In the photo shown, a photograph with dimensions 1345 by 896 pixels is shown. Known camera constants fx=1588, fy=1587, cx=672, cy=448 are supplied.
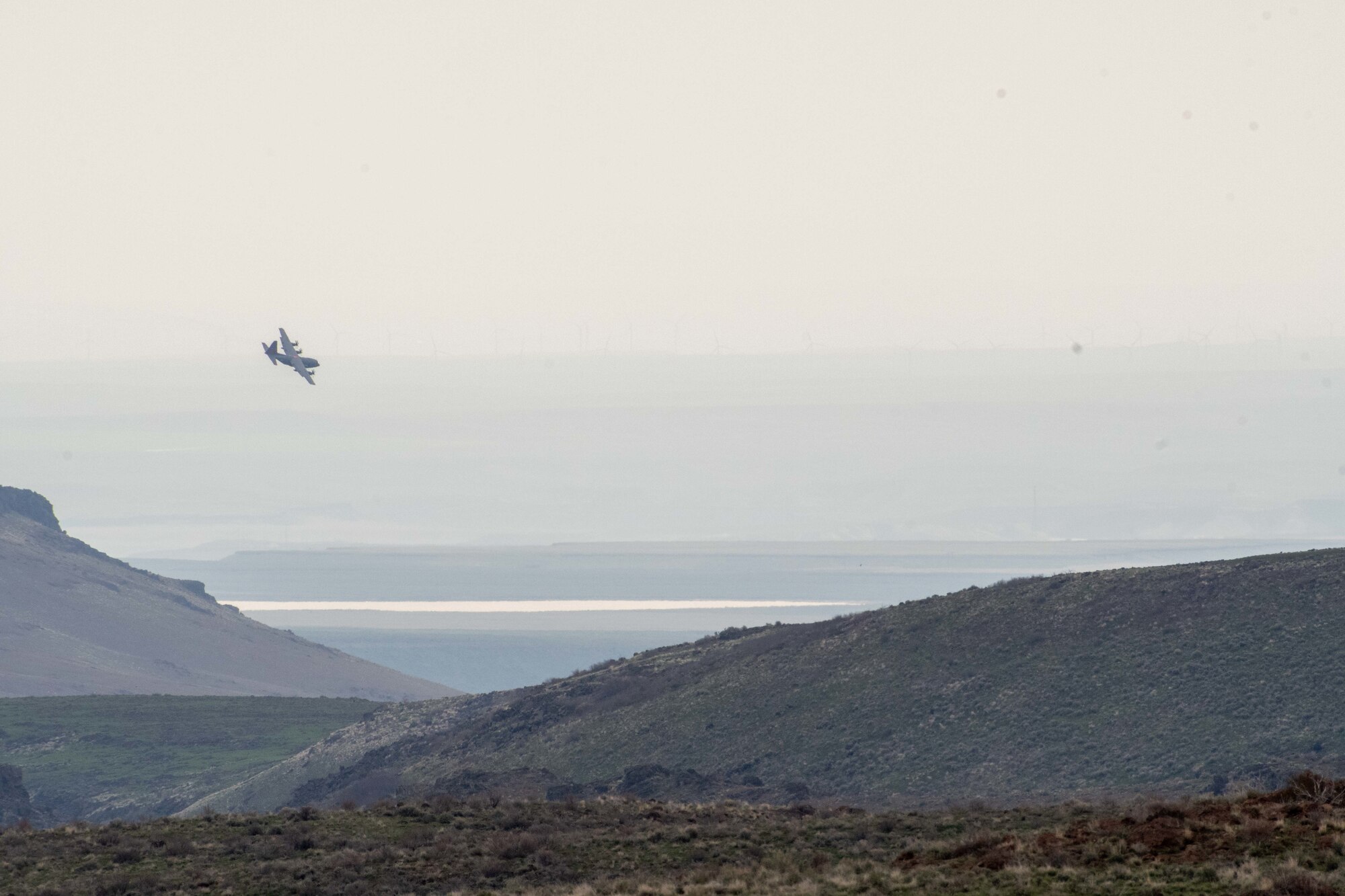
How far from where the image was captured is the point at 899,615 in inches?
3782

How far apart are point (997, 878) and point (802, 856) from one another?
28.2 feet

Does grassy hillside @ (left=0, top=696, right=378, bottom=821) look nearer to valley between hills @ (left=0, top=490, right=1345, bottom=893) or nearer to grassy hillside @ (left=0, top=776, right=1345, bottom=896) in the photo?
valley between hills @ (left=0, top=490, right=1345, bottom=893)

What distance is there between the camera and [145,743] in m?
131

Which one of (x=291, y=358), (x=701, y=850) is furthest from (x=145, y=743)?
(x=701, y=850)

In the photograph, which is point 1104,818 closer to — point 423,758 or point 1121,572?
point 1121,572

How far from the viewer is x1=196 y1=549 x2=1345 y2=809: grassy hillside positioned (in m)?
67.4

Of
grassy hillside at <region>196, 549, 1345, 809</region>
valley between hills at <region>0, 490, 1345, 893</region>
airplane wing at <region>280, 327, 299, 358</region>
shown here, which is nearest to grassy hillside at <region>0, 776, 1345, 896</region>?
valley between hills at <region>0, 490, 1345, 893</region>

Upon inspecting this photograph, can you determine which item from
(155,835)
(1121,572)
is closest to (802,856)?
(155,835)

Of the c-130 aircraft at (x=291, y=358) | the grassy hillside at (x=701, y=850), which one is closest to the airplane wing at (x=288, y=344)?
the c-130 aircraft at (x=291, y=358)

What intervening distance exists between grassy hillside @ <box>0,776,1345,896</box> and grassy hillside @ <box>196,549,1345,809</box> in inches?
782

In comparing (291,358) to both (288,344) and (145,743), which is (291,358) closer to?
(288,344)

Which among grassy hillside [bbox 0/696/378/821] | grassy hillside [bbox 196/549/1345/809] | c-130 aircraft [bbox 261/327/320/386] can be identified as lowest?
grassy hillside [bbox 0/696/378/821]

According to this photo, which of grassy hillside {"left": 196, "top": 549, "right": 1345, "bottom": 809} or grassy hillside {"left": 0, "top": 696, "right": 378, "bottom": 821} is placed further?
grassy hillside {"left": 0, "top": 696, "right": 378, "bottom": 821}

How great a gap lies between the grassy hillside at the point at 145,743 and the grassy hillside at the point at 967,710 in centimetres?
1222
